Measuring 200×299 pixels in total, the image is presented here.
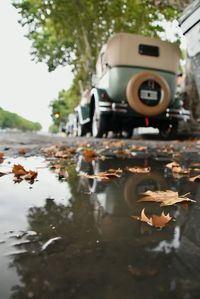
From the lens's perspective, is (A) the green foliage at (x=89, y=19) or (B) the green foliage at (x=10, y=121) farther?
(B) the green foliage at (x=10, y=121)

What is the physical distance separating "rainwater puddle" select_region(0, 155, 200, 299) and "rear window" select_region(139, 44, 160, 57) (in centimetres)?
732

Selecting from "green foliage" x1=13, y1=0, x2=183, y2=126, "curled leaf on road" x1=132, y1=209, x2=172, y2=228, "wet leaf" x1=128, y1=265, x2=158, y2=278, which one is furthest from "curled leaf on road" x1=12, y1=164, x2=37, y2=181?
"green foliage" x1=13, y1=0, x2=183, y2=126

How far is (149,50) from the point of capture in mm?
8422

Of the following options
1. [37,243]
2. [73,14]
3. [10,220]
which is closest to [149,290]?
[37,243]

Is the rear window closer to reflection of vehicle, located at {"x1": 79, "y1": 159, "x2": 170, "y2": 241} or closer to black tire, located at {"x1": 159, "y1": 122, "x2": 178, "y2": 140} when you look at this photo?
black tire, located at {"x1": 159, "y1": 122, "x2": 178, "y2": 140}

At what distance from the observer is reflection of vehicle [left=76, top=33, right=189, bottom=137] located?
25.9 feet

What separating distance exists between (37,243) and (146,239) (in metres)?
0.36

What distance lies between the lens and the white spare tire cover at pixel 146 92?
25.2 feet

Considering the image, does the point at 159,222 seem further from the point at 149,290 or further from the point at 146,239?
the point at 149,290


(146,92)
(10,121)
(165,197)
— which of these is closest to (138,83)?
(146,92)

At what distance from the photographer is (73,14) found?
1603cm

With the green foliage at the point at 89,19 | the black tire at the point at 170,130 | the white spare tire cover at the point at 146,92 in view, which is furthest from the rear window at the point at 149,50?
the green foliage at the point at 89,19

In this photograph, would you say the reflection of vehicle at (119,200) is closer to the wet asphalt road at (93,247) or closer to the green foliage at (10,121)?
the wet asphalt road at (93,247)

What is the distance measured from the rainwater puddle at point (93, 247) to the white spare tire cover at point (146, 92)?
624cm
